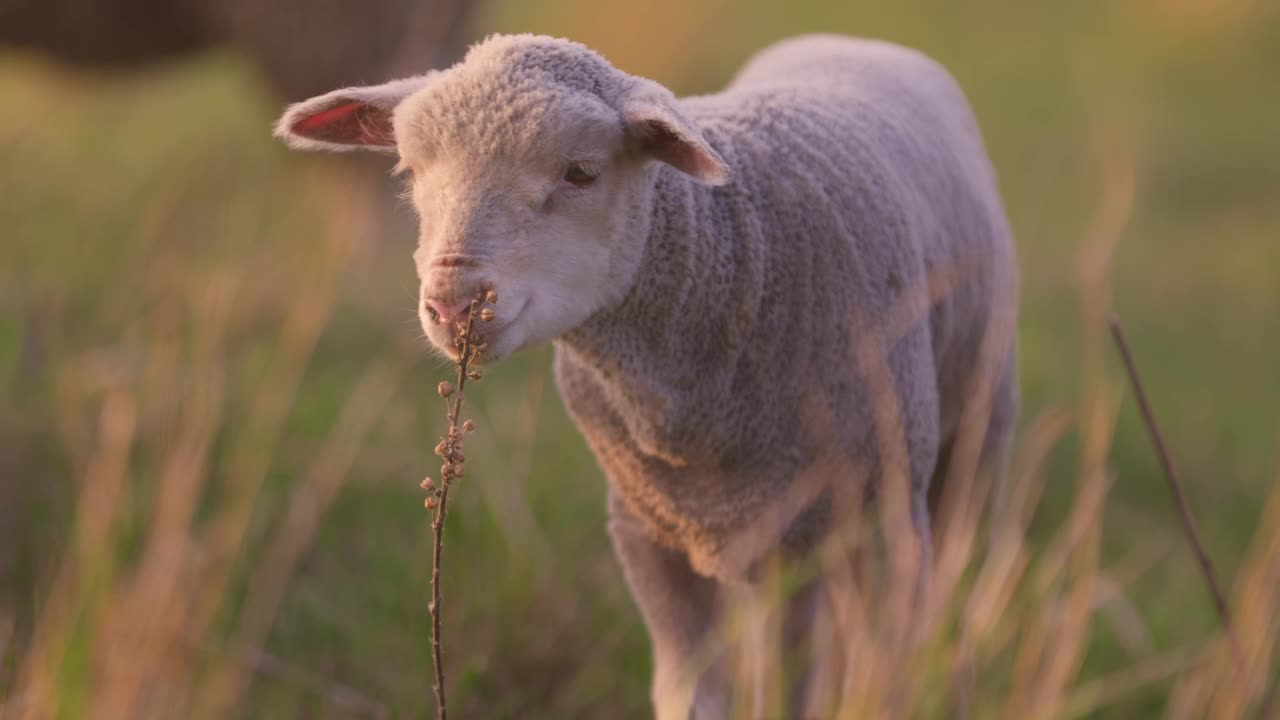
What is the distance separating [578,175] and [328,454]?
79 centimetres

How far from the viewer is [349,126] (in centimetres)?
291

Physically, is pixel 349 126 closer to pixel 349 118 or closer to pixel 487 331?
pixel 349 118

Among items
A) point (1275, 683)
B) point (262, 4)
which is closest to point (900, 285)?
point (1275, 683)

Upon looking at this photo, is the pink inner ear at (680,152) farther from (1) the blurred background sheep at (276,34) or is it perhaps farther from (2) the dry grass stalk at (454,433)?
(1) the blurred background sheep at (276,34)

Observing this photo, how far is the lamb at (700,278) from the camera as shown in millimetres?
2551

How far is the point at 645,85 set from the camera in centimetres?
270

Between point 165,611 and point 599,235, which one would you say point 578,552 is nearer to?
point 599,235

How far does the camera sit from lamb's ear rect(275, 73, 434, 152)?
2752mm

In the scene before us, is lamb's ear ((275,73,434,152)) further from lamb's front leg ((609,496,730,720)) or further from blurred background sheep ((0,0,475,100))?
blurred background sheep ((0,0,475,100))

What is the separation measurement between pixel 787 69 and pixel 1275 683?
80.2 inches

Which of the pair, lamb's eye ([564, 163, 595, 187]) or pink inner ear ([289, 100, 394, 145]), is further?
pink inner ear ([289, 100, 394, 145])

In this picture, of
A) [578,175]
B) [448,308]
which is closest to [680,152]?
[578,175]

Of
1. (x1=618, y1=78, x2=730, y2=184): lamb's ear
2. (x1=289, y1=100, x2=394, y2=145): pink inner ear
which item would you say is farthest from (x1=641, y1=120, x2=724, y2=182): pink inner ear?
(x1=289, y1=100, x2=394, y2=145): pink inner ear

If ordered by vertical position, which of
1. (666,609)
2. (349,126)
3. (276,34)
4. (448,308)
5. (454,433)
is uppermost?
(349,126)
